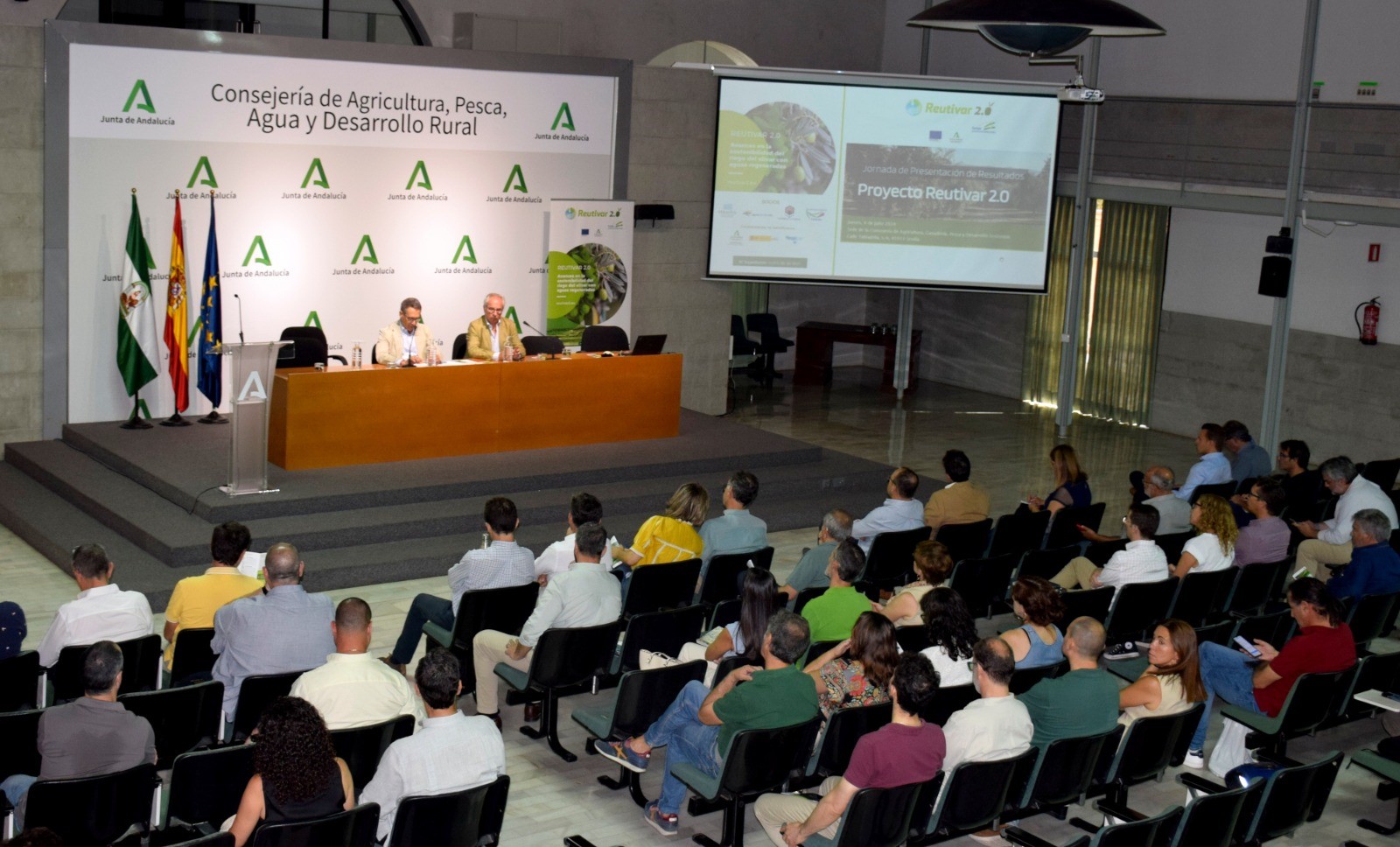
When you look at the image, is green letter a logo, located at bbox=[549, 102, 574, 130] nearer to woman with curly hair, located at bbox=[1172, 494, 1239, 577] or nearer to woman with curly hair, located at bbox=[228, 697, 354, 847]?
woman with curly hair, located at bbox=[1172, 494, 1239, 577]

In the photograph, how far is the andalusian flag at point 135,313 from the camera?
36.9ft

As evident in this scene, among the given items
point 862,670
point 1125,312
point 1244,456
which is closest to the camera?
point 862,670

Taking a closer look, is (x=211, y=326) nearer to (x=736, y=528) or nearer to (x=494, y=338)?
(x=494, y=338)

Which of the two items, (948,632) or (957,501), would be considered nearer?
(948,632)

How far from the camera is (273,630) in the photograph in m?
5.90

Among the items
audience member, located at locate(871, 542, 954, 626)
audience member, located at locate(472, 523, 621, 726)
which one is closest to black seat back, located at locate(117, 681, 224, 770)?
audience member, located at locate(472, 523, 621, 726)

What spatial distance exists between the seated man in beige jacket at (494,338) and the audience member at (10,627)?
211 inches

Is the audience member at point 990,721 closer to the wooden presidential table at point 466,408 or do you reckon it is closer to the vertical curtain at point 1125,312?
the wooden presidential table at point 466,408

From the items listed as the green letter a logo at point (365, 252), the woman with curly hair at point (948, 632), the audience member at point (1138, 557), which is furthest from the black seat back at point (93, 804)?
the green letter a logo at point (365, 252)

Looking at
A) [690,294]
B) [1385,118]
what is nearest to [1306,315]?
[1385,118]

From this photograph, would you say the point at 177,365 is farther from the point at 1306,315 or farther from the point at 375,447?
the point at 1306,315

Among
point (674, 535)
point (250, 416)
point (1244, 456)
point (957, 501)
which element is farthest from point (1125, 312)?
point (250, 416)

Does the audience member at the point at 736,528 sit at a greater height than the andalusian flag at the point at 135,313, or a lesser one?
lesser

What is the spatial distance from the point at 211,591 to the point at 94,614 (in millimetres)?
535
